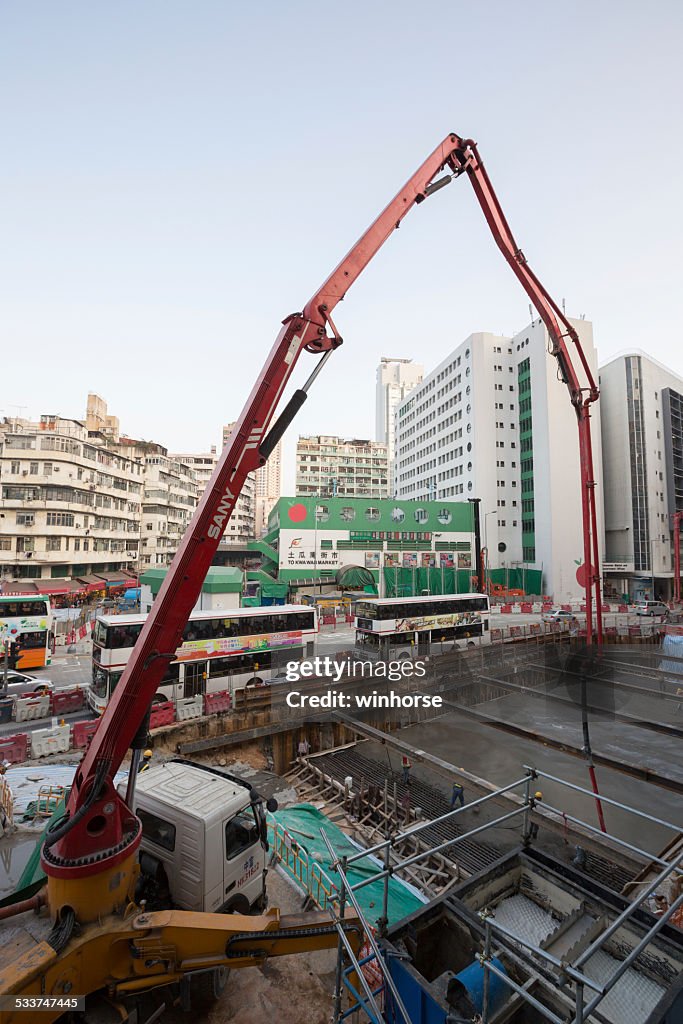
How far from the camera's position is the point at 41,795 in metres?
9.66

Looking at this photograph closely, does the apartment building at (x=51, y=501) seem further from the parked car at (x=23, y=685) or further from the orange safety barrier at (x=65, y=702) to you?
the orange safety barrier at (x=65, y=702)

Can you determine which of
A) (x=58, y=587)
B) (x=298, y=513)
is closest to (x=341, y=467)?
(x=298, y=513)

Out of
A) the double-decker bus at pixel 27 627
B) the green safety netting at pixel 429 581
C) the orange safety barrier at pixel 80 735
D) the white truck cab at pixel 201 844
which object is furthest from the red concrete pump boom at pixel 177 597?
the green safety netting at pixel 429 581

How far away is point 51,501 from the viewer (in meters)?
42.4

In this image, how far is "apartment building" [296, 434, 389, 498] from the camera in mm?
95375

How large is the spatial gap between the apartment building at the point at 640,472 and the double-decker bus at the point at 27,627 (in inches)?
2319

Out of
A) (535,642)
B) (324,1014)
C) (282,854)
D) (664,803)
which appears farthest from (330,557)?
(324,1014)

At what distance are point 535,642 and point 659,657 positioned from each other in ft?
21.0

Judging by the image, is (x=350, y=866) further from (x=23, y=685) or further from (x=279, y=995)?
(x=23, y=685)

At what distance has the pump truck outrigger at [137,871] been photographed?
14.7 ft

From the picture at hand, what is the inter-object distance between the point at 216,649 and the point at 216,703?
2.30 m

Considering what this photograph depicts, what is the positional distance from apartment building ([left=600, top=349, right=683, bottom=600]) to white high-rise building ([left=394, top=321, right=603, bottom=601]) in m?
2.36

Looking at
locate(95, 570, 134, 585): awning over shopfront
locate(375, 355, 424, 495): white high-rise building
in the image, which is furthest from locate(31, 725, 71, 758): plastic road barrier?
locate(375, 355, 424, 495): white high-rise building

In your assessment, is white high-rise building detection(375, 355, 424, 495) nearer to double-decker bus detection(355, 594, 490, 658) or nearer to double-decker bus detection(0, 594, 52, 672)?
double-decker bus detection(355, 594, 490, 658)
